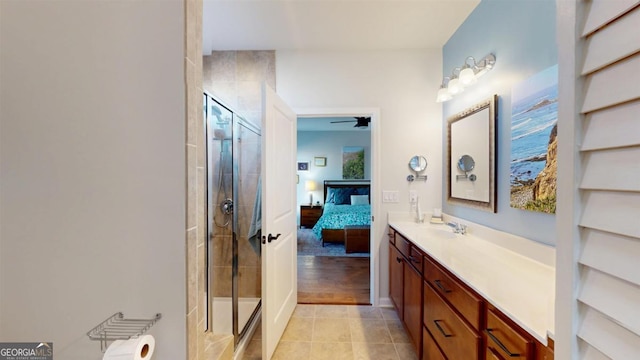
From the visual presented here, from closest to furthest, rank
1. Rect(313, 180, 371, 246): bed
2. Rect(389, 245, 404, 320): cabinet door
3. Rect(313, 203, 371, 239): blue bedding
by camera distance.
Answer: Rect(389, 245, 404, 320): cabinet door, Rect(313, 203, 371, 239): blue bedding, Rect(313, 180, 371, 246): bed

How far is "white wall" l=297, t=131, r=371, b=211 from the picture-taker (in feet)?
20.6

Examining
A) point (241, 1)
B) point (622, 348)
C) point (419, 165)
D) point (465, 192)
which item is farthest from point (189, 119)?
point (419, 165)

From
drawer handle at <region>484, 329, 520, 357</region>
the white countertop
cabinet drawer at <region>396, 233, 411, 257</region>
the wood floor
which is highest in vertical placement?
the white countertop

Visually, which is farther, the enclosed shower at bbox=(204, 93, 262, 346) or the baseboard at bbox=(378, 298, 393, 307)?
the baseboard at bbox=(378, 298, 393, 307)

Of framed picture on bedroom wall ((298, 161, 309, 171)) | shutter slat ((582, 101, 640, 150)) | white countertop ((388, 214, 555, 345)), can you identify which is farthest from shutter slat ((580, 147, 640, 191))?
framed picture on bedroom wall ((298, 161, 309, 171))

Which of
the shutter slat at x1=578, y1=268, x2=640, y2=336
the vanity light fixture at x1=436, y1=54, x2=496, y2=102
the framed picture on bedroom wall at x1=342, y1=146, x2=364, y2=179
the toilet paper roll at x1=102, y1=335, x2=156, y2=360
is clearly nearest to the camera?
the shutter slat at x1=578, y1=268, x2=640, y2=336

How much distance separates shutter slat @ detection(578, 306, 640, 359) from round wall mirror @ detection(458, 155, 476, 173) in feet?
5.68

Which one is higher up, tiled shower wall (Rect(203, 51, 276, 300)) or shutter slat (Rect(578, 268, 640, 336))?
tiled shower wall (Rect(203, 51, 276, 300))

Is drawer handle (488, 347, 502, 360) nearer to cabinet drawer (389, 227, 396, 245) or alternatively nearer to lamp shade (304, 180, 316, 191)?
cabinet drawer (389, 227, 396, 245)

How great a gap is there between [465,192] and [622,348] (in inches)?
72.6

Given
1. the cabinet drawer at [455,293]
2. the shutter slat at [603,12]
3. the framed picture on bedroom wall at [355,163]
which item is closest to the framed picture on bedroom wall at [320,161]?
the framed picture on bedroom wall at [355,163]

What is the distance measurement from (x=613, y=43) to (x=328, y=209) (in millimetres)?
4717

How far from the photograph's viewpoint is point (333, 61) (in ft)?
8.23

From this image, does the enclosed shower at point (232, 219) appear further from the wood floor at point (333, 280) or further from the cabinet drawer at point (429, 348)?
the cabinet drawer at point (429, 348)
